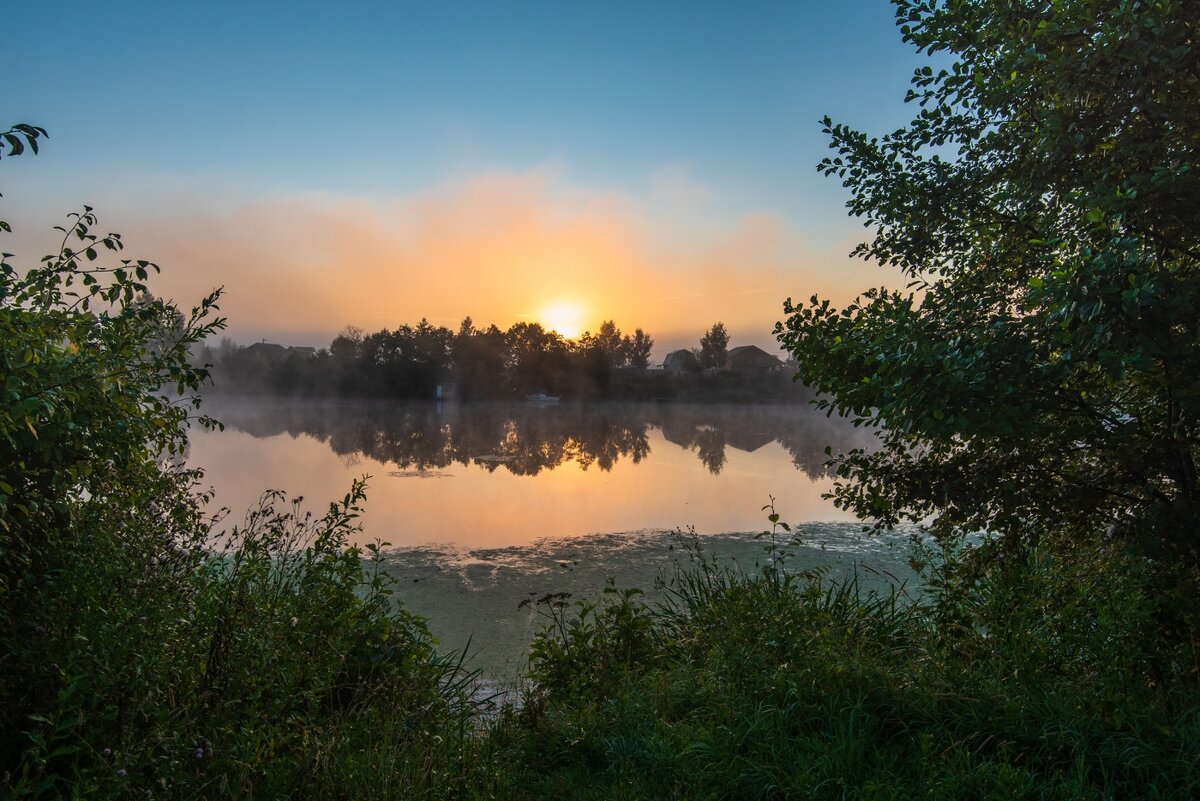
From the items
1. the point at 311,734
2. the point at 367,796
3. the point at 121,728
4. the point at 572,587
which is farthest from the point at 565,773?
the point at 572,587

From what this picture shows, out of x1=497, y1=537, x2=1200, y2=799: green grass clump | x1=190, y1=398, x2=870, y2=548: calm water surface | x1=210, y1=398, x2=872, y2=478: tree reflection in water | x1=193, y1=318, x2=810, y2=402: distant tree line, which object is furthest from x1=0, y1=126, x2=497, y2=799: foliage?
x1=193, y1=318, x2=810, y2=402: distant tree line

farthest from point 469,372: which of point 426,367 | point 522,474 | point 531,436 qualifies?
Result: point 522,474

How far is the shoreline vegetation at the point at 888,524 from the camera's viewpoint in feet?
8.61

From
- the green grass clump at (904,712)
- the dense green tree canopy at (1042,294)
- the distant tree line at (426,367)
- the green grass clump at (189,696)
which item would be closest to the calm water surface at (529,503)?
the green grass clump at (904,712)

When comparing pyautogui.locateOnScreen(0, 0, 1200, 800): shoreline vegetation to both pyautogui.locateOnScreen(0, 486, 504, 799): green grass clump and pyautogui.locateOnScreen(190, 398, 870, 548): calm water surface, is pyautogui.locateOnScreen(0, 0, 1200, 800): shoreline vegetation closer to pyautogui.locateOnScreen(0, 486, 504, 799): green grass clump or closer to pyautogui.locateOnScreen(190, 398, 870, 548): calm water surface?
pyautogui.locateOnScreen(0, 486, 504, 799): green grass clump

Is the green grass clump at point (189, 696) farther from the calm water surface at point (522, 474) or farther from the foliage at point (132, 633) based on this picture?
the calm water surface at point (522, 474)

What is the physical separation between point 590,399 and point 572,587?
1916 inches

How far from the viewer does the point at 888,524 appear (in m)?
4.18

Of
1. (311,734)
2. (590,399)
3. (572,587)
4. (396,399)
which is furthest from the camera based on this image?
(590,399)

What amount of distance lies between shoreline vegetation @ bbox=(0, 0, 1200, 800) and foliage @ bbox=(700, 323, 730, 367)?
234 ft

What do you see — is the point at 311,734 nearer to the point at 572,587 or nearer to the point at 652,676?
the point at 652,676

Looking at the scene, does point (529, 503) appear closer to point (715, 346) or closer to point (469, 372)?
point (469, 372)

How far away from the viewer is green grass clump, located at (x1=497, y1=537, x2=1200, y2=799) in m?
2.84

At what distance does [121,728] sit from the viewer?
2527mm
